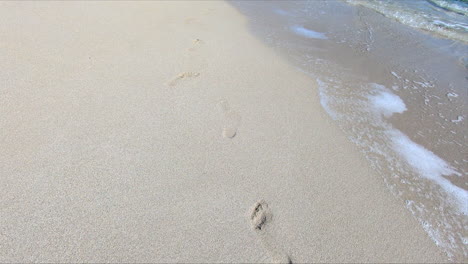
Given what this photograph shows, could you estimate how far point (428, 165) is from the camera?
8.32ft

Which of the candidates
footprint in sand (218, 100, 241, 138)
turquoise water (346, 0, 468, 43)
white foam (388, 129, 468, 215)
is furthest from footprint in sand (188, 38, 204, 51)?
turquoise water (346, 0, 468, 43)

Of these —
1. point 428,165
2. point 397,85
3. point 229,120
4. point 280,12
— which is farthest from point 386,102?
point 280,12

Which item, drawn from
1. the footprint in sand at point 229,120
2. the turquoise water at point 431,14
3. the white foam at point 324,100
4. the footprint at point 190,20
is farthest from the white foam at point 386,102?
the turquoise water at point 431,14

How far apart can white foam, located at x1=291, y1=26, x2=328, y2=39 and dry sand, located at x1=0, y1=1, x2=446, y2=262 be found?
152 centimetres

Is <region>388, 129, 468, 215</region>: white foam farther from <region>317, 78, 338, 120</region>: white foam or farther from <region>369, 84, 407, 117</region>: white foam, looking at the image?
<region>317, 78, 338, 120</region>: white foam

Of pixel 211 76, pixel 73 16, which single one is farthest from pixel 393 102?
pixel 73 16

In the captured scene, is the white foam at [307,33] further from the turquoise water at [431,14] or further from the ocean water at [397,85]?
the turquoise water at [431,14]

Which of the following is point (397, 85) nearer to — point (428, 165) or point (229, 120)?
point (428, 165)

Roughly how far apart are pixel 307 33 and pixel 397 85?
1827mm

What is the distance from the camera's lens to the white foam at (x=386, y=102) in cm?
318

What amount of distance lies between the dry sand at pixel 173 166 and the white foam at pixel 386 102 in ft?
2.17

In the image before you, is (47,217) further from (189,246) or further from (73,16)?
(73,16)

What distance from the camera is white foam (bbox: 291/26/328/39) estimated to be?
491 centimetres

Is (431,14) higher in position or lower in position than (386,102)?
higher
